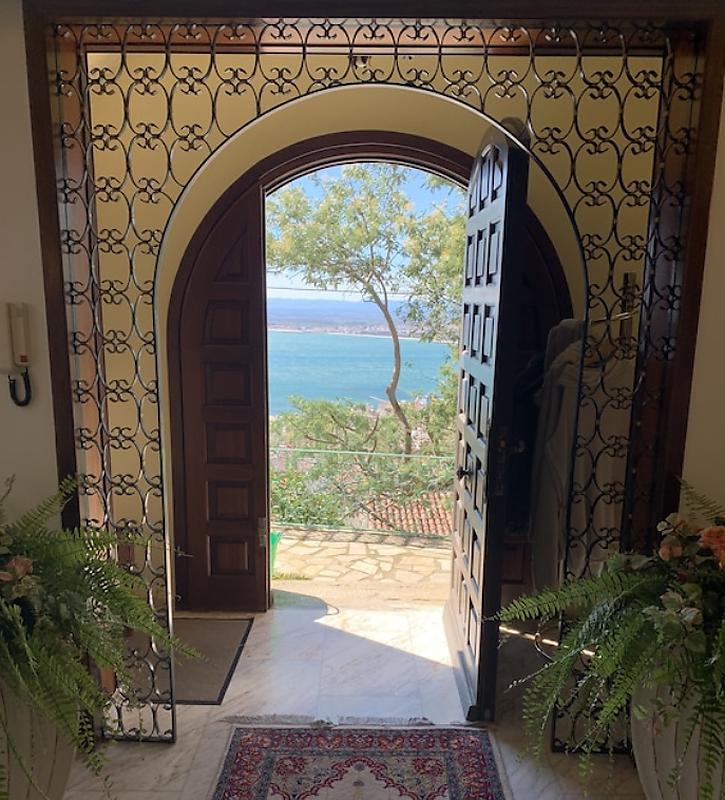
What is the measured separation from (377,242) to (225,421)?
→ 2.85m

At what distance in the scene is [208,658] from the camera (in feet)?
9.91

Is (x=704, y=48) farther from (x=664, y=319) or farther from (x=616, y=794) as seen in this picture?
(x=616, y=794)

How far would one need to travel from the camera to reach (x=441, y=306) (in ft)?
19.0

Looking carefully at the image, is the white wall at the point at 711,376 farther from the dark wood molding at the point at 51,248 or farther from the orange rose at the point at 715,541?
the dark wood molding at the point at 51,248

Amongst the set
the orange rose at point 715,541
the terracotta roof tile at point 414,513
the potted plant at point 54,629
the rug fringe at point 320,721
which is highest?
the orange rose at point 715,541

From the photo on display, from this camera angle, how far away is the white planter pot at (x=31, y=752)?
1708 millimetres

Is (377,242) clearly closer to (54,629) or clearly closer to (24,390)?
(24,390)

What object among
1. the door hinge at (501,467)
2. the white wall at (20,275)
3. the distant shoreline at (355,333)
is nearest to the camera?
the white wall at (20,275)

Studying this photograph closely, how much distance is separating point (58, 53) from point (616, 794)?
2968mm

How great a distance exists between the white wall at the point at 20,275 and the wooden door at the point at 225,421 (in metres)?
1.19

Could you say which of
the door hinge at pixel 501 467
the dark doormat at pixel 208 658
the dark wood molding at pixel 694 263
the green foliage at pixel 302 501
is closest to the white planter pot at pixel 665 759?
the dark wood molding at pixel 694 263

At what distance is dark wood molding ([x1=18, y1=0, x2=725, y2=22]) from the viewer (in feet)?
6.05

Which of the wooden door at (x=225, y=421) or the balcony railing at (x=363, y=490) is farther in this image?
the balcony railing at (x=363, y=490)

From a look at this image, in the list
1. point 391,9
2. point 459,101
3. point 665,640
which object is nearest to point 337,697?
point 665,640
